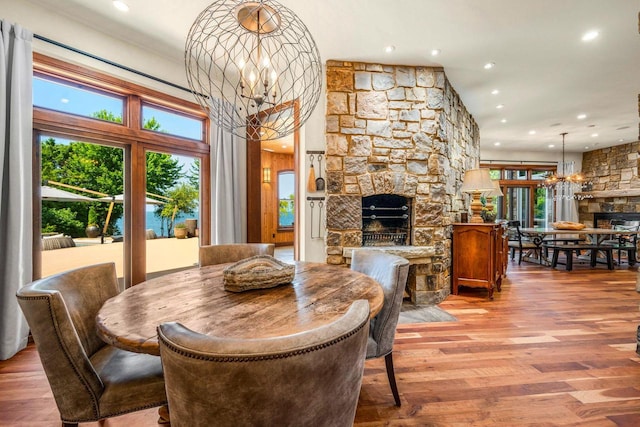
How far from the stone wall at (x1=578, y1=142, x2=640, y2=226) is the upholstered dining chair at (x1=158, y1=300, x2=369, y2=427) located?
9.45 m

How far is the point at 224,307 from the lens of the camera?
1.19m

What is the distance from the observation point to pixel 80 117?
8.71ft

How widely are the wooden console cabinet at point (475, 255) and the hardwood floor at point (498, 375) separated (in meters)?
0.40

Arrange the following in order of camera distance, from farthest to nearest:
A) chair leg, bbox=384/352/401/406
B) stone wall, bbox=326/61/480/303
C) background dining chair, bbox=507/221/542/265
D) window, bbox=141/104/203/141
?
background dining chair, bbox=507/221/542/265
stone wall, bbox=326/61/480/303
window, bbox=141/104/203/141
chair leg, bbox=384/352/401/406

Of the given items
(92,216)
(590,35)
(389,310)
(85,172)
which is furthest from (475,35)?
(92,216)

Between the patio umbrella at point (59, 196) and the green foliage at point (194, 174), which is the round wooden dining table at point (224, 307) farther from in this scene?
the green foliage at point (194, 174)

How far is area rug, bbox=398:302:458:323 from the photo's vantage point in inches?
115

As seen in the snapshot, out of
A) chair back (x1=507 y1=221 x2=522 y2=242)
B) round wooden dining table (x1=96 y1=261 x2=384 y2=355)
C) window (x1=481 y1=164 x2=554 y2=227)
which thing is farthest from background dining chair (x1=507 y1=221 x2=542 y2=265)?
round wooden dining table (x1=96 y1=261 x2=384 y2=355)

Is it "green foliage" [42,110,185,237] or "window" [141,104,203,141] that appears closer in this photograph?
"green foliage" [42,110,185,237]

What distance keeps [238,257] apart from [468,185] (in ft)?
10.0

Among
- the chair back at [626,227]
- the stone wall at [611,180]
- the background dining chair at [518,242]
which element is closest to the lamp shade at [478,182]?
the background dining chair at [518,242]

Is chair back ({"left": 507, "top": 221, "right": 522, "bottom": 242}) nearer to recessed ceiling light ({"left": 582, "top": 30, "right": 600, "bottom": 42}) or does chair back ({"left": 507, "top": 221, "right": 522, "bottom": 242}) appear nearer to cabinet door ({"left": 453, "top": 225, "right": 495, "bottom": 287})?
cabinet door ({"left": 453, "top": 225, "right": 495, "bottom": 287})

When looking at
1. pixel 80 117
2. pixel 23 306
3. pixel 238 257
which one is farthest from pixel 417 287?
pixel 80 117

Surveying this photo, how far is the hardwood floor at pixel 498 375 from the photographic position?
1584 millimetres
